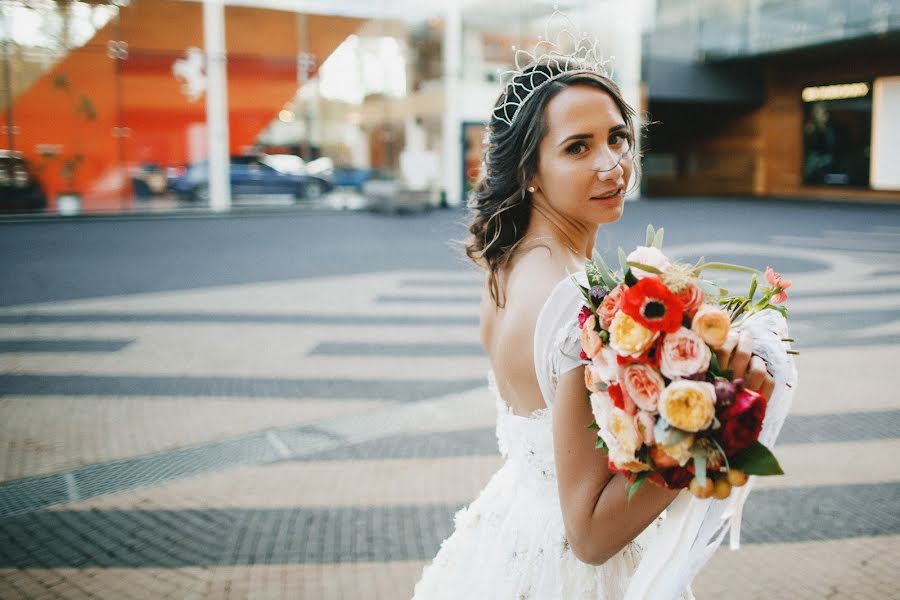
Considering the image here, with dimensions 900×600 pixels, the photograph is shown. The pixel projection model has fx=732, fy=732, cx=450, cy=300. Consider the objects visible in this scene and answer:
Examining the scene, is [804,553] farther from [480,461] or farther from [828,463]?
[480,461]

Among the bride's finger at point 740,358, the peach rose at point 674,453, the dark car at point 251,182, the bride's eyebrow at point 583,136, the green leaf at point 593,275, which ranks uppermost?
the dark car at point 251,182

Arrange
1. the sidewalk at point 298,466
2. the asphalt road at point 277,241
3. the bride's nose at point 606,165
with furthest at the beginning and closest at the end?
the asphalt road at point 277,241 → the sidewalk at point 298,466 → the bride's nose at point 606,165

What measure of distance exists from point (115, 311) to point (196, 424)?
4313 millimetres

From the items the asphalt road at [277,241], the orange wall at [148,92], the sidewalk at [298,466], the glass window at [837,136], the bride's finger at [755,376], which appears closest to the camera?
the bride's finger at [755,376]

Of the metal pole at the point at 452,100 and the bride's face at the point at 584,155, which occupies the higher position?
the metal pole at the point at 452,100

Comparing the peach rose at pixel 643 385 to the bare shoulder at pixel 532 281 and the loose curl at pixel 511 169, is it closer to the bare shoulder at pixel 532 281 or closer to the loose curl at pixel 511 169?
the bare shoulder at pixel 532 281

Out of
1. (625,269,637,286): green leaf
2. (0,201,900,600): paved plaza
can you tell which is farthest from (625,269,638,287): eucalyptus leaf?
(0,201,900,600): paved plaza

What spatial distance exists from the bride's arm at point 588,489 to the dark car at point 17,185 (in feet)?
70.3

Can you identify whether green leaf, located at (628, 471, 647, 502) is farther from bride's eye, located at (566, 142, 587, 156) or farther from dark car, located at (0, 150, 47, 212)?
dark car, located at (0, 150, 47, 212)

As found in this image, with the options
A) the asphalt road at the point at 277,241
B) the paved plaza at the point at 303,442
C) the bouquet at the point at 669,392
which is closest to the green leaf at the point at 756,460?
the bouquet at the point at 669,392

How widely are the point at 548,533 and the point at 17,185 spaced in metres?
21.3

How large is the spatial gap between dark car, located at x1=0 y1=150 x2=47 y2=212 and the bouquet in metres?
21.5

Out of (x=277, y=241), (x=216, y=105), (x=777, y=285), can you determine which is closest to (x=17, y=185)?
(x=216, y=105)

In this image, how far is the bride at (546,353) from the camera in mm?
1319
